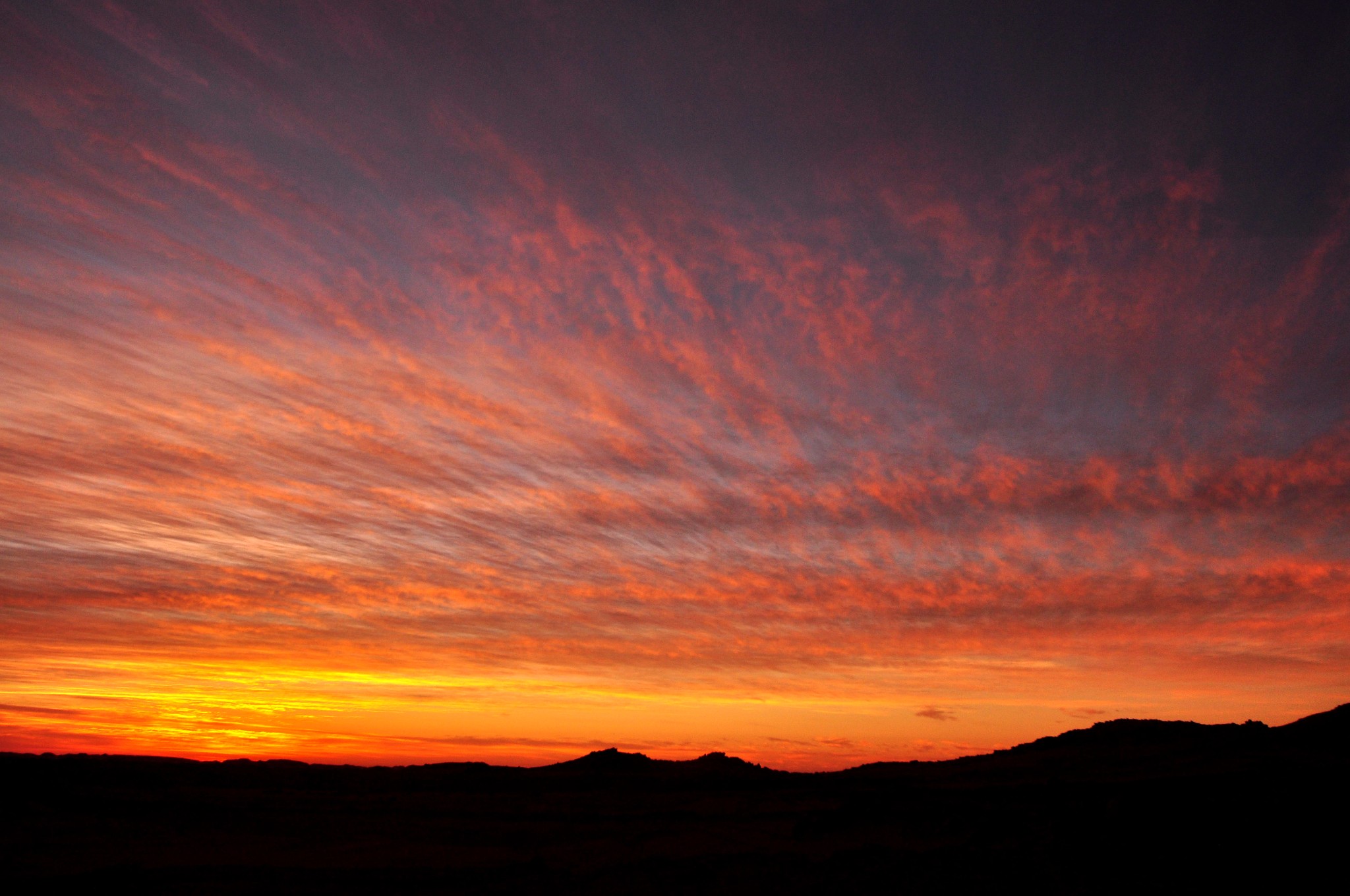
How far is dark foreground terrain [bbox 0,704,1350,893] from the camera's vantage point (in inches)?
816

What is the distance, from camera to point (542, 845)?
32.0 m

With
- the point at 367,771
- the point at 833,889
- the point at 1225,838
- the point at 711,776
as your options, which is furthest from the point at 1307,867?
the point at 367,771

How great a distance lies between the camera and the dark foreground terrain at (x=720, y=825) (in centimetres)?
2073

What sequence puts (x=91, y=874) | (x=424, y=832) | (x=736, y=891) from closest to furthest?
(x=736, y=891) < (x=91, y=874) < (x=424, y=832)

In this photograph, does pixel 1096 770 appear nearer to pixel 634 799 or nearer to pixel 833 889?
pixel 634 799

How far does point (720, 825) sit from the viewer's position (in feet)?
118

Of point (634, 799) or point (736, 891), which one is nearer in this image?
point (736, 891)

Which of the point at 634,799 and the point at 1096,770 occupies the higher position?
the point at 1096,770

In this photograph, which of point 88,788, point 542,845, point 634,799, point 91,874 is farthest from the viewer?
point 634,799

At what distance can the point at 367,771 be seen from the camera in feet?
202

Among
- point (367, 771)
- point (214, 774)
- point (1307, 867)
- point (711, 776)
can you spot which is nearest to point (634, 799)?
point (711, 776)

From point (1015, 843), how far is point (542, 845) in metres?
19.0

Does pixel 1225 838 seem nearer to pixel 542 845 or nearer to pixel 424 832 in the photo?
pixel 542 845

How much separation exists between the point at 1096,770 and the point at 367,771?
54.6 m
